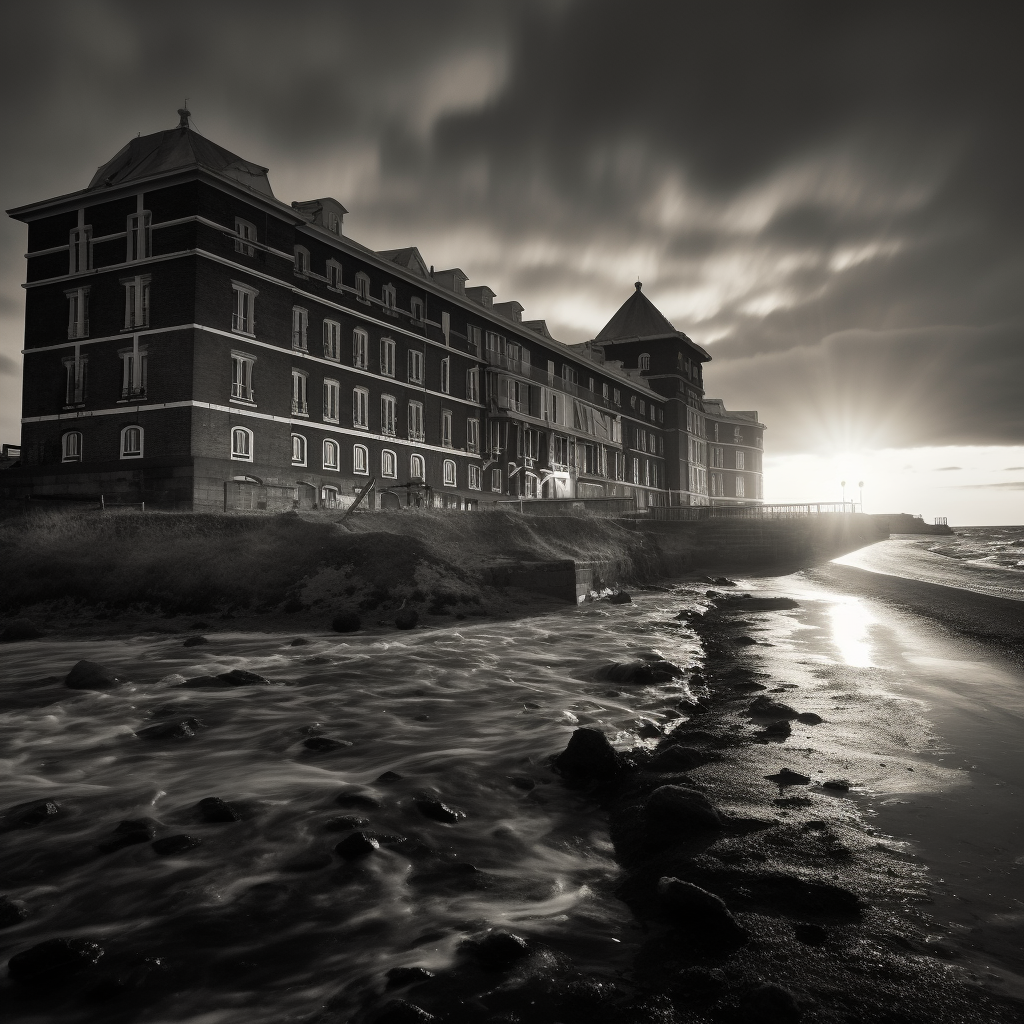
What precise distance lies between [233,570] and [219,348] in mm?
16354

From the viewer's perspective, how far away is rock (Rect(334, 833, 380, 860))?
4262 millimetres

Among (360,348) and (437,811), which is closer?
(437,811)

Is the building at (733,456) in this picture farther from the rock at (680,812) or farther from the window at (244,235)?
the rock at (680,812)

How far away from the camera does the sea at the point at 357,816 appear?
3.32 meters

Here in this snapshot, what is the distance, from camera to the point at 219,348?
1168 inches

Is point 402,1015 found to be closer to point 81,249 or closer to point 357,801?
point 357,801

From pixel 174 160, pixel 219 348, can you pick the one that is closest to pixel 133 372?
pixel 219 348

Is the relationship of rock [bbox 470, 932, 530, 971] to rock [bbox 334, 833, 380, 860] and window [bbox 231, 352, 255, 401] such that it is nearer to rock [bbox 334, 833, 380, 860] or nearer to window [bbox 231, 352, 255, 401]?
rock [bbox 334, 833, 380, 860]

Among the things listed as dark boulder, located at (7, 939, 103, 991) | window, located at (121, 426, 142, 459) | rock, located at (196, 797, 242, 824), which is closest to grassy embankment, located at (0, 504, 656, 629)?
window, located at (121, 426, 142, 459)

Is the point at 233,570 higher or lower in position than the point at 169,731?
higher

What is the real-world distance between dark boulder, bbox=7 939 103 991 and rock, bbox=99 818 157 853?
3.78 feet

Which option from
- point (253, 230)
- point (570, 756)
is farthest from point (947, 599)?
point (253, 230)

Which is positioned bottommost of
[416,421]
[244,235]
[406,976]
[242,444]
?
[406,976]

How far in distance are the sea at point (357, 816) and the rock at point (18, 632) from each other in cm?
264
